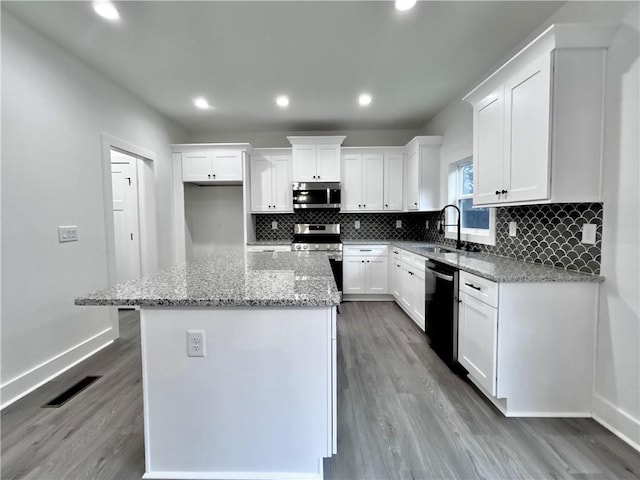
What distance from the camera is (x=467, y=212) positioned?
3.54 metres

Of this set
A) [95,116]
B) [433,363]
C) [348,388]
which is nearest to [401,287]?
[433,363]

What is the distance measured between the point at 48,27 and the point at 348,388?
349 cm

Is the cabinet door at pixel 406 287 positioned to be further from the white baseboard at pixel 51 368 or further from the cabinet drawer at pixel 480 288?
the white baseboard at pixel 51 368

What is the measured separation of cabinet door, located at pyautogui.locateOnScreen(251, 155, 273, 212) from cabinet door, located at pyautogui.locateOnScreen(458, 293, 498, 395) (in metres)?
3.17

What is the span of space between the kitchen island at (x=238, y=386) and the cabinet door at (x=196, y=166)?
3.23m

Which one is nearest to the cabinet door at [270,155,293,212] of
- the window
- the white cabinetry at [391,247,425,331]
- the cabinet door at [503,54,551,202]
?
the white cabinetry at [391,247,425,331]

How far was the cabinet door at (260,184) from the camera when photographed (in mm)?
4508

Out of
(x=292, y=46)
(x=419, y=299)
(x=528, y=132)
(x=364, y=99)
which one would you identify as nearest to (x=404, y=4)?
(x=292, y=46)

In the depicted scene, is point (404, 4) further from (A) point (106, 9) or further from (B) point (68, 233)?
(B) point (68, 233)

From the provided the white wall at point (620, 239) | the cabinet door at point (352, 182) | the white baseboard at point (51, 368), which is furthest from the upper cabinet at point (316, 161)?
the white baseboard at point (51, 368)

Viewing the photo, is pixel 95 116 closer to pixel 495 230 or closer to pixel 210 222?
pixel 210 222

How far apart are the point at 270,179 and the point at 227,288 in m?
3.33

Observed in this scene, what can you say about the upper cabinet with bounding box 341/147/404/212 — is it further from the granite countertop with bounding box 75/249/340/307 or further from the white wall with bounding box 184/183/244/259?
the granite countertop with bounding box 75/249/340/307

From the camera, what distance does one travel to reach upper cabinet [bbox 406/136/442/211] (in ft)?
13.1
